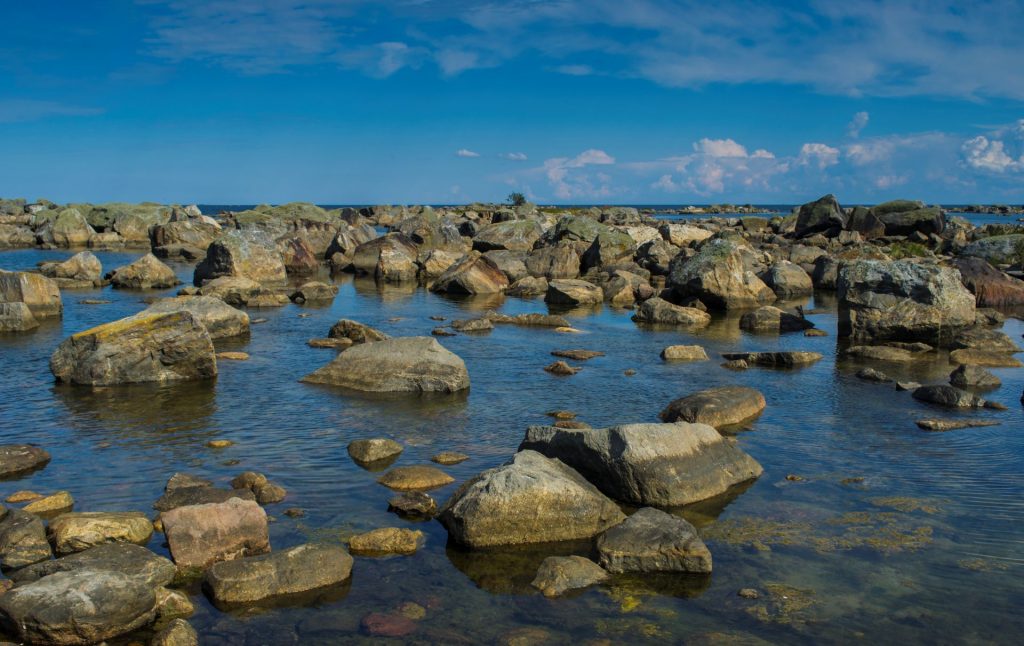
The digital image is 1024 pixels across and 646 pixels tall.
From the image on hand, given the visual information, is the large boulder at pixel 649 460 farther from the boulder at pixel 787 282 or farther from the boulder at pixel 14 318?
the boulder at pixel 787 282

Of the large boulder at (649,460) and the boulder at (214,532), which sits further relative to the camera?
the large boulder at (649,460)

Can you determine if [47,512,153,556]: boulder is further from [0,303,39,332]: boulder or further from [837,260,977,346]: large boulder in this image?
[837,260,977,346]: large boulder

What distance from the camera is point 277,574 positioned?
347 inches

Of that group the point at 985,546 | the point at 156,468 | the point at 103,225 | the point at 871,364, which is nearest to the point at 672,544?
the point at 985,546

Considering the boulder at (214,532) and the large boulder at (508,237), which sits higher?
the large boulder at (508,237)

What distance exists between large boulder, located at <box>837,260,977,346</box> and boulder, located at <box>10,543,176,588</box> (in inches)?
834

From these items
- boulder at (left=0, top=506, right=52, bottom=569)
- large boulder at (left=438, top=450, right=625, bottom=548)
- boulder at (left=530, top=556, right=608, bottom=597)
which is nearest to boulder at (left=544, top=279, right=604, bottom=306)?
large boulder at (left=438, top=450, right=625, bottom=548)

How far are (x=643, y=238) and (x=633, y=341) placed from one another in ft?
101

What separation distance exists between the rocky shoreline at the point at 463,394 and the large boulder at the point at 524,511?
0.08ft

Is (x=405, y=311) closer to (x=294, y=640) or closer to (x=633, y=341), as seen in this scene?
(x=633, y=341)

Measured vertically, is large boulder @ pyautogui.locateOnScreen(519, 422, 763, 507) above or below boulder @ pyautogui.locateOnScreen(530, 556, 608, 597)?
above

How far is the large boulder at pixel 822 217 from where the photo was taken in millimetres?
64062

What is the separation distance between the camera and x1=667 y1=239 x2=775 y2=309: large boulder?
106 ft

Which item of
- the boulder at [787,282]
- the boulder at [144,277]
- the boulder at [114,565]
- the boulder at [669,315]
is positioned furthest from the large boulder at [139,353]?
the boulder at [787,282]
